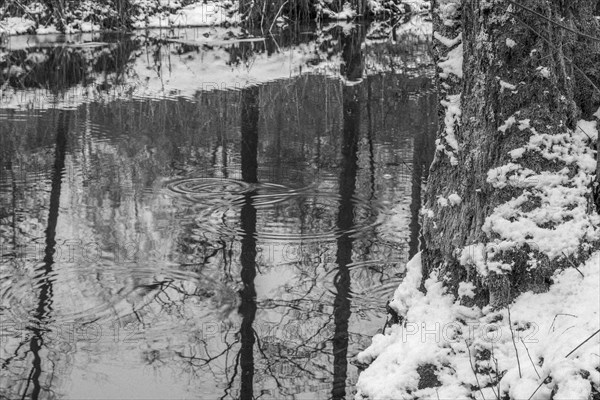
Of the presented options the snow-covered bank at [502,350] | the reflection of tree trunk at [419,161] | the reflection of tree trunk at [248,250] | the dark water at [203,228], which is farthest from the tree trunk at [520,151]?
the reflection of tree trunk at [419,161]

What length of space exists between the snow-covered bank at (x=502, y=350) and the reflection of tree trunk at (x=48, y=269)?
2027 millimetres

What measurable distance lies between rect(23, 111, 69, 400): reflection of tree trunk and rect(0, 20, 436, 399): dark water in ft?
0.05

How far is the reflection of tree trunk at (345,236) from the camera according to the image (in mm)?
4855

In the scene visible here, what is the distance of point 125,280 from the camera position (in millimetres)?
5977

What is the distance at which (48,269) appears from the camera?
20.1 ft

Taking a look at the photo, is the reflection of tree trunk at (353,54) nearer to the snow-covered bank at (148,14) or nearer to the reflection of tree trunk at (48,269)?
the snow-covered bank at (148,14)

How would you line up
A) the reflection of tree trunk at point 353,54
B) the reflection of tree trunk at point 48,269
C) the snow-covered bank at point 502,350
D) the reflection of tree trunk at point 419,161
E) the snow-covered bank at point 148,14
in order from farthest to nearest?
1. the snow-covered bank at point 148,14
2. the reflection of tree trunk at point 353,54
3. the reflection of tree trunk at point 419,161
4. the reflection of tree trunk at point 48,269
5. the snow-covered bank at point 502,350

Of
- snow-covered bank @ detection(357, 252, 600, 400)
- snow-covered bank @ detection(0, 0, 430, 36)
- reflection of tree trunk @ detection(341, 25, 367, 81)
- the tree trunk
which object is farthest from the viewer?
snow-covered bank @ detection(0, 0, 430, 36)

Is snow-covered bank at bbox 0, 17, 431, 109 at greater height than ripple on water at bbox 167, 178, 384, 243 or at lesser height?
greater

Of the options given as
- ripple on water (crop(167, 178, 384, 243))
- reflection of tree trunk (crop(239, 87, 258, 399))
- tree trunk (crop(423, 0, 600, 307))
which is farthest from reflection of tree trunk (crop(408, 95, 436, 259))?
tree trunk (crop(423, 0, 600, 307))

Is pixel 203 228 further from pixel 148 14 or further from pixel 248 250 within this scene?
pixel 148 14

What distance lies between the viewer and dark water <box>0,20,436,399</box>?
486cm

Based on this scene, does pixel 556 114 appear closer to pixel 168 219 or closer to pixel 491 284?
pixel 491 284

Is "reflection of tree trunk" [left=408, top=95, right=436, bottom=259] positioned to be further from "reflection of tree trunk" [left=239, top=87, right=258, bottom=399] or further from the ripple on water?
"reflection of tree trunk" [left=239, top=87, right=258, bottom=399]
